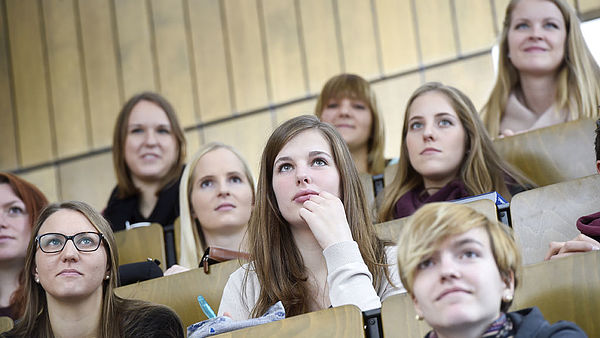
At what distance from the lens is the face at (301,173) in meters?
1.85

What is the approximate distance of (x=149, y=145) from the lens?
2945 mm

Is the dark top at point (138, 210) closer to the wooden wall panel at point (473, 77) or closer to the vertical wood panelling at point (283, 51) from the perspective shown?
the vertical wood panelling at point (283, 51)

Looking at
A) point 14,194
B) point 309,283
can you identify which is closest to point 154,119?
point 14,194

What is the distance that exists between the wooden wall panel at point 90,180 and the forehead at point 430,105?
2.18m

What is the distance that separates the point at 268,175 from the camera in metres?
1.97

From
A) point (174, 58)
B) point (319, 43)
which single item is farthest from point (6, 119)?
point (319, 43)

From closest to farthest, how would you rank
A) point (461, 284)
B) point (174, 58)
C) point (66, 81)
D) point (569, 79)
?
1. point (461, 284)
2. point (569, 79)
3. point (174, 58)
4. point (66, 81)

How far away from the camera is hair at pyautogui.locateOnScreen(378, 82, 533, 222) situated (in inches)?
90.9

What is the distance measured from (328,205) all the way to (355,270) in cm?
17

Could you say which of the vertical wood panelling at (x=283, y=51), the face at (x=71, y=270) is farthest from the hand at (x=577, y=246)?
the vertical wood panelling at (x=283, y=51)

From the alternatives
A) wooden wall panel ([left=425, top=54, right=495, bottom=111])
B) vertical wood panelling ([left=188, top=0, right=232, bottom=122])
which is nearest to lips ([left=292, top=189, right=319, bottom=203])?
wooden wall panel ([left=425, top=54, right=495, bottom=111])

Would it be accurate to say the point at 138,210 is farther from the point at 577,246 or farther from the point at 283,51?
the point at 577,246

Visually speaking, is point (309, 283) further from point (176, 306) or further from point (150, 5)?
→ point (150, 5)

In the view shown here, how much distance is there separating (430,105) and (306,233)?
0.75 meters
